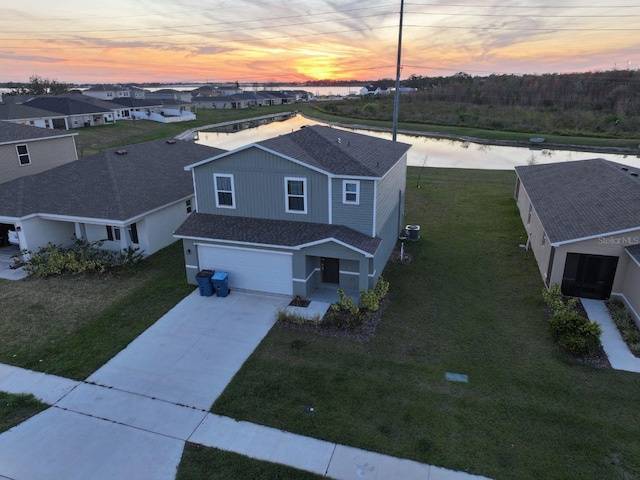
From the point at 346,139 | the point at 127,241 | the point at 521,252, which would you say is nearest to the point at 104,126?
the point at 127,241

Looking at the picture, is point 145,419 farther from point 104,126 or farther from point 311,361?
point 104,126

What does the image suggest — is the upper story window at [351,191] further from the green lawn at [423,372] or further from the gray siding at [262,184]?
the green lawn at [423,372]

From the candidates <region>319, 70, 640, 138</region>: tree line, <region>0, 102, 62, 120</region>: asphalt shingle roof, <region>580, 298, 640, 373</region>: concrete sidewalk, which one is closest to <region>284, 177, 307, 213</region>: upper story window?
<region>580, 298, 640, 373</region>: concrete sidewalk

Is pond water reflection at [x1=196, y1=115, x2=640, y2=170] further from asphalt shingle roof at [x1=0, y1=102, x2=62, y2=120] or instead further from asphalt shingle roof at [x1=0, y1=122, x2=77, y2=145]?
asphalt shingle roof at [x1=0, y1=122, x2=77, y2=145]

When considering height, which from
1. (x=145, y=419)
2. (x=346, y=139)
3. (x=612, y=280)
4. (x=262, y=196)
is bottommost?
(x=145, y=419)

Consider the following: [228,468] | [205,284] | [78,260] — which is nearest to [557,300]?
[228,468]

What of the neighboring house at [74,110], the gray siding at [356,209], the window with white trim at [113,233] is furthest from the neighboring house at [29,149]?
the neighboring house at [74,110]
